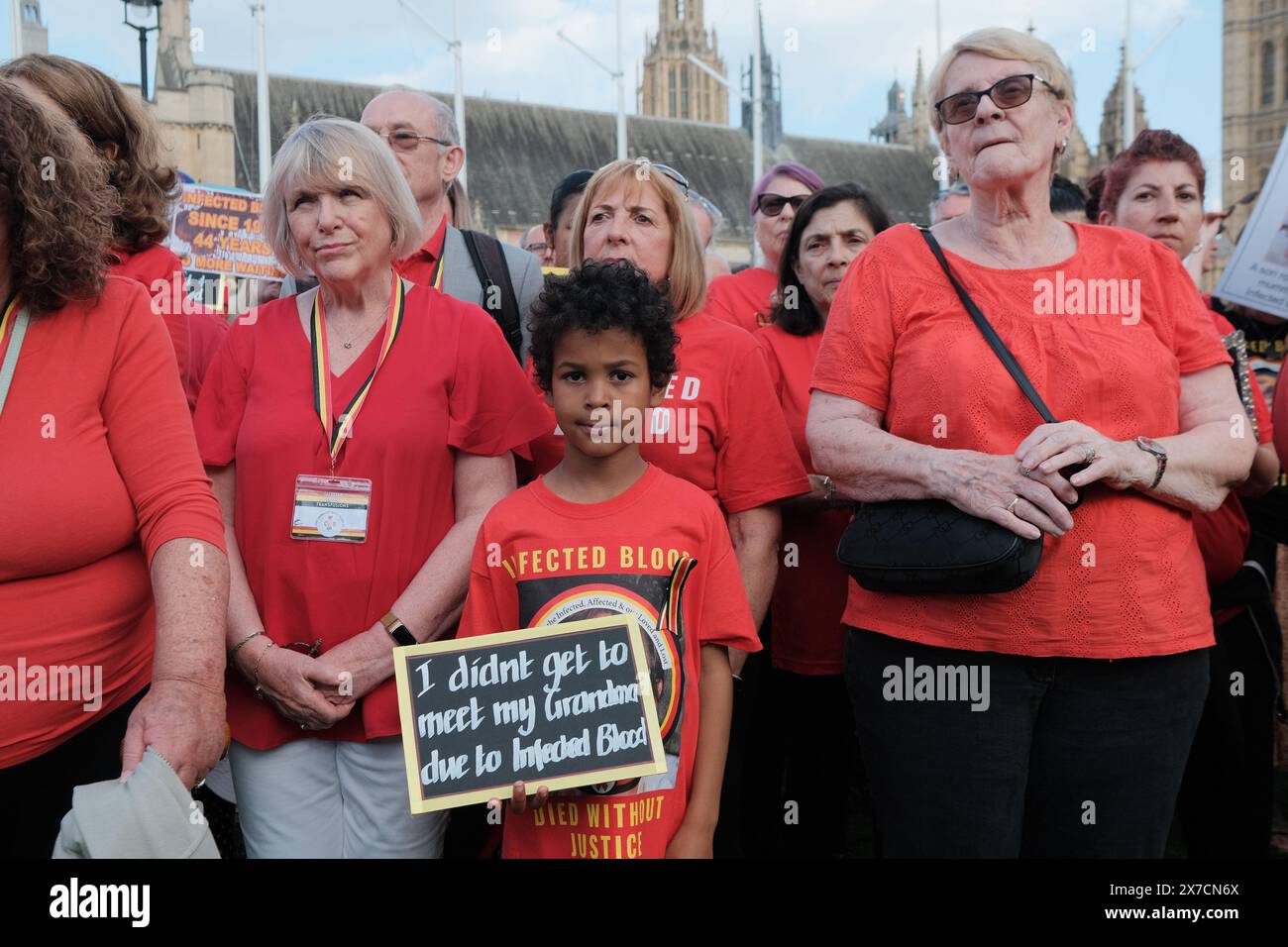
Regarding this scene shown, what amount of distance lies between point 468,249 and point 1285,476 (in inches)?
107

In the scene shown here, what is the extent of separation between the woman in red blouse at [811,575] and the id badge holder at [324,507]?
138 cm

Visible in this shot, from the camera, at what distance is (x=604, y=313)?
107 inches

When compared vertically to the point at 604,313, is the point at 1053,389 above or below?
below

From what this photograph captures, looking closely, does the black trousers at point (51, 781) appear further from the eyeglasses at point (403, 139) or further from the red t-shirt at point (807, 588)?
the eyeglasses at point (403, 139)

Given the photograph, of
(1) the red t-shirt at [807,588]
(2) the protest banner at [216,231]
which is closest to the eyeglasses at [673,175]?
(1) the red t-shirt at [807,588]

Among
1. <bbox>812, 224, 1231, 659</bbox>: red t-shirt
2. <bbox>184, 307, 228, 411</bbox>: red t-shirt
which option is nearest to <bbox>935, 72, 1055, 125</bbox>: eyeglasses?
<bbox>812, 224, 1231, 659</bbox>: red t-shirt

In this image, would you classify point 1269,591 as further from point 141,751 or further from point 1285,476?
point 141,751

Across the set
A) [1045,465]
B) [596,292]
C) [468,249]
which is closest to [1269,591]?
[1045,465]

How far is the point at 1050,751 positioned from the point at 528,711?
1115 mm

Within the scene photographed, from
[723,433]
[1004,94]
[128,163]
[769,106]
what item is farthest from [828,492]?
[769,106]

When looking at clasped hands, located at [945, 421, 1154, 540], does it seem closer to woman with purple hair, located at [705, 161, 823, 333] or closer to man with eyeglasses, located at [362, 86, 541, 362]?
man with eyeglasses, located at [362, 86, 541, 362]

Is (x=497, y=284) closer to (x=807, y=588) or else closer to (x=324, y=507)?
(x=324, y=507)

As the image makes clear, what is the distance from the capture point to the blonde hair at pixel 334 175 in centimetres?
294
